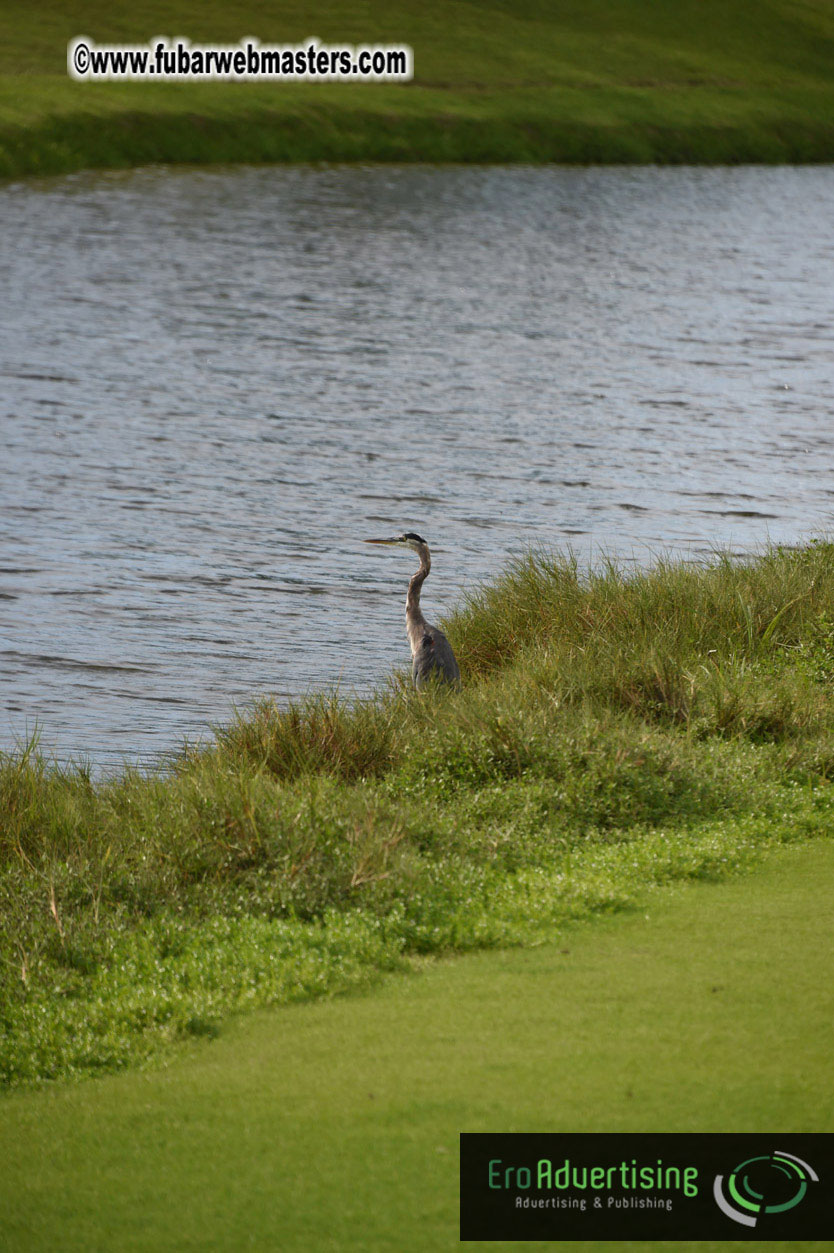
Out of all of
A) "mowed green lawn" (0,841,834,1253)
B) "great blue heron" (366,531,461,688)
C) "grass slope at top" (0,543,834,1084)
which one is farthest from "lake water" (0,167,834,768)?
"mowed green lawn" (0,841,834,1253)

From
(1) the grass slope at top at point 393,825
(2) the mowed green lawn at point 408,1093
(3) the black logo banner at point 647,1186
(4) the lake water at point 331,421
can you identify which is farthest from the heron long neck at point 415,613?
(3) the black logo banner at point 647,1186

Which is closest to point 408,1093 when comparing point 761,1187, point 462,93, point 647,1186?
point 647,1186

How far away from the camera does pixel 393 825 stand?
9.52 metres

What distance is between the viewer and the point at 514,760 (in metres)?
10.6

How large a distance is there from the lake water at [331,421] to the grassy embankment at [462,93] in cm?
1010

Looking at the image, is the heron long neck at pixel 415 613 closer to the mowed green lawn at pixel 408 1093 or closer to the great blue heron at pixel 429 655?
the great blue heron at pixel 429 655

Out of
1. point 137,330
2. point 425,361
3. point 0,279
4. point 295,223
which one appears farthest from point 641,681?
point 295,223

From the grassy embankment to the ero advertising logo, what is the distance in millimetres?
61032

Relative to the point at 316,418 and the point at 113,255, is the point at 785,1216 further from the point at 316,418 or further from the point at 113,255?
the point at 113,255

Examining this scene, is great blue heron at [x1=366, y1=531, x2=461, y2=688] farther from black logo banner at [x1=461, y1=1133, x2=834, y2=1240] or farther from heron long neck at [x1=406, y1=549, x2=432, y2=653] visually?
black logo banner at [x1=461, y1=1133, x2=834, y2=1240]

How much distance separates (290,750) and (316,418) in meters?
18.5

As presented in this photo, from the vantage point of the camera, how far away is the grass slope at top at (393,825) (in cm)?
805

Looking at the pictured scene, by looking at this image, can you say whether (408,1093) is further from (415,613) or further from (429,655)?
(415,613)

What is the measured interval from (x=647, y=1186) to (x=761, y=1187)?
416mm
